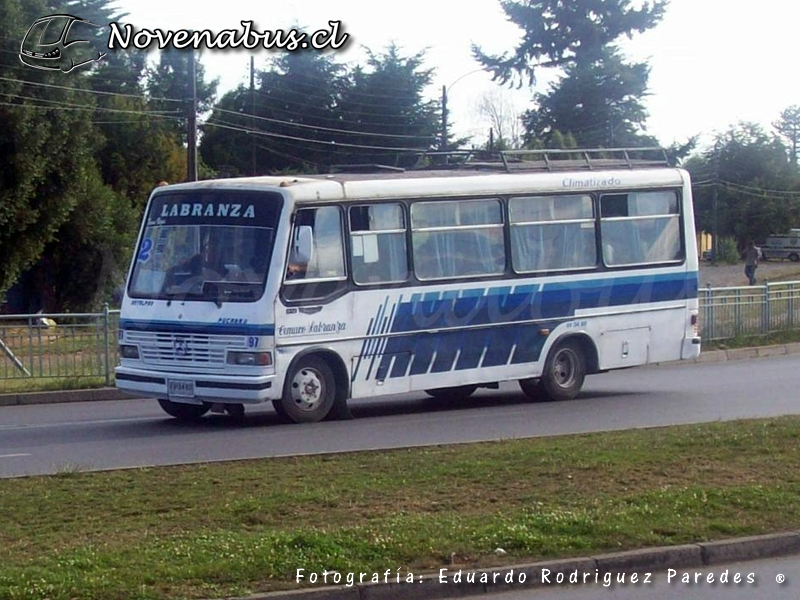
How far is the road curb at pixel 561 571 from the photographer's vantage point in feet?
23.0

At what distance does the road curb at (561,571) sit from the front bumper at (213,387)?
7342 millimetres

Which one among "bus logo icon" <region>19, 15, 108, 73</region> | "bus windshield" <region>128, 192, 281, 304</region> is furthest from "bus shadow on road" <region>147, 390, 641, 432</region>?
"bus logo icon" <region>19, 15, 108, 73</region>

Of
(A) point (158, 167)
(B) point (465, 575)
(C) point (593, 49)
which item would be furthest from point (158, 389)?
(C) point (593, 49)

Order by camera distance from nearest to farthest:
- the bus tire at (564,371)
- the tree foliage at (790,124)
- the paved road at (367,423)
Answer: the paved road at (367,423) < the bus tire at (564,371) < the tree foliage at (790,124)

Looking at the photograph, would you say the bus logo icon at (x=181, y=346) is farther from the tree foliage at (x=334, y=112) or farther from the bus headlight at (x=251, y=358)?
the tree foliage at (x=334, y=112)

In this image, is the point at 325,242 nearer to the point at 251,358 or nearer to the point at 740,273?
the point at 251,358

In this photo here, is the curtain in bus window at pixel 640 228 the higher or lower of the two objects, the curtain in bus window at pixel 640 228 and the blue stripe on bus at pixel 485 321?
the higher

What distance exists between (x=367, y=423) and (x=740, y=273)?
182ft

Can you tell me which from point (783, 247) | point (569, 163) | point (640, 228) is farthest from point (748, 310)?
point (783, 247)

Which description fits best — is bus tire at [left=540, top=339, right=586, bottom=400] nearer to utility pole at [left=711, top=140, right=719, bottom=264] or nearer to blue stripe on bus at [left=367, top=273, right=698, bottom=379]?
blue stripe on bus at [left=367, top=273, right=698, bottom=379]

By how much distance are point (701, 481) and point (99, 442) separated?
6.73 metres

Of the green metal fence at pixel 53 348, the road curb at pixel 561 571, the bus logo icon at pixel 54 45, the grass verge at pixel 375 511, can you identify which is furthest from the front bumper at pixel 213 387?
the bus logo icon at pixel 54 45

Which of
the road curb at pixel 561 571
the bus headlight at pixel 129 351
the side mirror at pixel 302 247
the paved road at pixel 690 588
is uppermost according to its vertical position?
the side mirror at pixel 302 247

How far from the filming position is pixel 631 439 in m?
12.2
